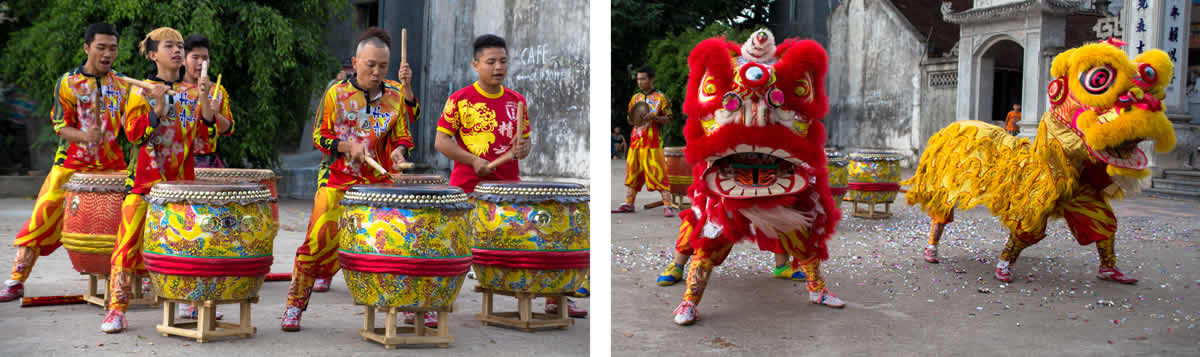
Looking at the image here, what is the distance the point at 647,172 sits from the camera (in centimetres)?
871

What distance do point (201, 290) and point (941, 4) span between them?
146 inches

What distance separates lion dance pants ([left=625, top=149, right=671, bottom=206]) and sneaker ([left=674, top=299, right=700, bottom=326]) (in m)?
4.32

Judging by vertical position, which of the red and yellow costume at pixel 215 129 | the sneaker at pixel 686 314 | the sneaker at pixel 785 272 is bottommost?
the sneaker at pixel 686 314

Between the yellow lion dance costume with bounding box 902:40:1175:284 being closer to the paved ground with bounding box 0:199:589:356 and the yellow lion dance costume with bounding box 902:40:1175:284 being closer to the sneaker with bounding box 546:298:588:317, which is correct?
the sneaker with bounding box 546:298:588:317

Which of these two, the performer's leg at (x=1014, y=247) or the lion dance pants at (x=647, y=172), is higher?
the lion dance pants at (x=647, y=172)

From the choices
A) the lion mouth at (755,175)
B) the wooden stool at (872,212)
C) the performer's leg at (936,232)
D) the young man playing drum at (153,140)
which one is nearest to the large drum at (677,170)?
the wooden stool at (872,212)

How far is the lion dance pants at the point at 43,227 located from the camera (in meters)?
5.17

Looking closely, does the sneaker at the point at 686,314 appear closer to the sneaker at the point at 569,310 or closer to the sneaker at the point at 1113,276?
the sneaker at the point at 569,310

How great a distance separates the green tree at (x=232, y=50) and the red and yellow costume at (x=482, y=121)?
5.40 meters

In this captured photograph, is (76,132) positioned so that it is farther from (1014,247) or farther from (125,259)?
(1014,247)

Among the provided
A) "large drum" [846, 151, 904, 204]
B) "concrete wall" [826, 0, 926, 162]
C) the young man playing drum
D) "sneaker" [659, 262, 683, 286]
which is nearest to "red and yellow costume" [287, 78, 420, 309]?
the young man playing drum

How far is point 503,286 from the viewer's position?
452cm

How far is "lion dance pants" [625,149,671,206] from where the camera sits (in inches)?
341

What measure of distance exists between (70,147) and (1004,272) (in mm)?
4922
